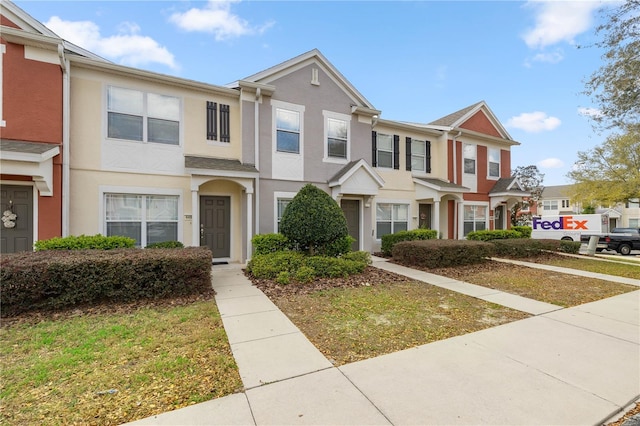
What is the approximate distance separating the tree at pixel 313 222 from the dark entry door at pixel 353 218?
301 centimetres

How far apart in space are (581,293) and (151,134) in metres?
12.4

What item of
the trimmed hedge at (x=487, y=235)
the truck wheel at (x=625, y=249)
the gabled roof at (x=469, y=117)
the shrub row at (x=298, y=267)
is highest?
the gabled roof at (x=469, y=117)

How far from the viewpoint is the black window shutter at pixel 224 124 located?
9.82 meters

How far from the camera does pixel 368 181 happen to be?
11.4 m

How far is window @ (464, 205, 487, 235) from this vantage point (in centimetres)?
1500

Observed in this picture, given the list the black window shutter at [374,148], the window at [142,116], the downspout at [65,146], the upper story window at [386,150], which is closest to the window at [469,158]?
the upper story window at [386,150]

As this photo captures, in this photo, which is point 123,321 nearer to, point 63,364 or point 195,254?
point 63,364

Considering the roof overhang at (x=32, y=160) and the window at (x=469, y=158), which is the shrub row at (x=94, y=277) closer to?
the roof overhang at (x=32, y=160)

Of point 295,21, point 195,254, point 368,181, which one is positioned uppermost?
point 295,21

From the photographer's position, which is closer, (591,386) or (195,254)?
(591,386)

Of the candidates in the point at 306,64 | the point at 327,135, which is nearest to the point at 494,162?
the point at 327,135

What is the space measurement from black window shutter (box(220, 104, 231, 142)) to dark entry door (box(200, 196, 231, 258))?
83.1 inches

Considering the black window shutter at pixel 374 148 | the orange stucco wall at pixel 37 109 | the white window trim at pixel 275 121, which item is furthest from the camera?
the black window shutter at pixel 374 148

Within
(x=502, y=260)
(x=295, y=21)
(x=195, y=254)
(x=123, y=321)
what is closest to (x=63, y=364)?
(x=123, y=321)
